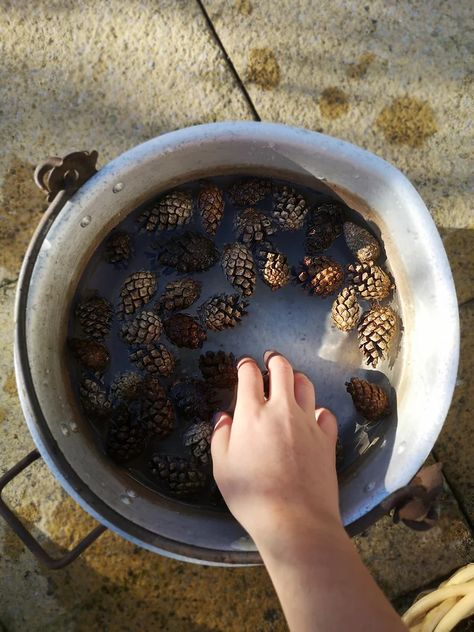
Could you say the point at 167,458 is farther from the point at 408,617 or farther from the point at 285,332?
the point at 408,617

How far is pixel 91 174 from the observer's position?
0.86m

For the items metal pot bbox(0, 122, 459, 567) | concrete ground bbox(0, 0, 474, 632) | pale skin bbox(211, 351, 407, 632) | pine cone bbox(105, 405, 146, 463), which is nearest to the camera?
pale skin bbox(211, 351, 407, 632)

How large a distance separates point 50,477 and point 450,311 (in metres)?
0.75

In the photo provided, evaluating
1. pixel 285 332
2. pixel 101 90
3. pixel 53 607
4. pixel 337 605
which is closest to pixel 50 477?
pixel 53 607

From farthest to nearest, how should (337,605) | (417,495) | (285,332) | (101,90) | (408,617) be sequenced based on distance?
1. (101,90)
2. (285,332)
3. (408,617)
4. (417,495)
5. (337,605)

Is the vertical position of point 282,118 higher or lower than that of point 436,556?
higher

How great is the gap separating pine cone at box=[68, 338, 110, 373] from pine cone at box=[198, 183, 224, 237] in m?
0.26

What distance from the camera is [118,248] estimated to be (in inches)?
39.5

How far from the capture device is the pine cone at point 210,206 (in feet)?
3.32

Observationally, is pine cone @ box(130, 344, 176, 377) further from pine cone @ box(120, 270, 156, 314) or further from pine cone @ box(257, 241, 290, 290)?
pine cone @ box(257, 241, 290, 290)

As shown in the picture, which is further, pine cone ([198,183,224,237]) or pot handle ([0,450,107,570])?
pine cone ([198,183,224,237])

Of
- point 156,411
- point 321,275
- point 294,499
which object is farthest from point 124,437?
point 321,275

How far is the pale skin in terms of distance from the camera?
2.31 feet

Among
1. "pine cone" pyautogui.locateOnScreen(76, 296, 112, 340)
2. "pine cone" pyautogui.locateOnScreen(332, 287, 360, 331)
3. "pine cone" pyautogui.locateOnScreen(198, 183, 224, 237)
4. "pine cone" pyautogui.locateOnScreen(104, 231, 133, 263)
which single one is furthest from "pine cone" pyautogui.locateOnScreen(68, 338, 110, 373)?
"pine cone" pyautogui.locateOnScreen(332, 287, 360, 331)
